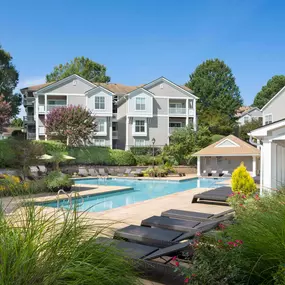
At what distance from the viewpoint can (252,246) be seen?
3244mm

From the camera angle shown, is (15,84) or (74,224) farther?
(15,84)

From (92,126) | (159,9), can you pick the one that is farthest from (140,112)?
(159,9)

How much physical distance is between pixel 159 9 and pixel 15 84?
108 ft

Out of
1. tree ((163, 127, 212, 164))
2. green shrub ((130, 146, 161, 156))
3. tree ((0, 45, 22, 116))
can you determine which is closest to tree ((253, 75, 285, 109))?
tree ((163, 127, 212, 164))

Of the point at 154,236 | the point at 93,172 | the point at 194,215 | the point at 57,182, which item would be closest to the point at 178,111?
the point at 93,172

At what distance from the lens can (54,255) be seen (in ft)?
7.89

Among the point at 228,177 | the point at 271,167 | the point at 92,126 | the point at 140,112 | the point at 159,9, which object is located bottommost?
the point at 228,177

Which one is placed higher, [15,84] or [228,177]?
[15,84]

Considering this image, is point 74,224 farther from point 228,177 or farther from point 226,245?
point 228,177

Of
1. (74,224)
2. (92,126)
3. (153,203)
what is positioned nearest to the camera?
(74,224)

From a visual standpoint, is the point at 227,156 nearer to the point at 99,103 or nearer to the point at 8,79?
the point at 99,103

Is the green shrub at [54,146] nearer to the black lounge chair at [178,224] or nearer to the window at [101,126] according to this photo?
the window at [101,126]

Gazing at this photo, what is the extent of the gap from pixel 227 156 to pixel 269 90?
35.1 metres

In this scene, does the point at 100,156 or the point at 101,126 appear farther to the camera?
the point at 101,126
